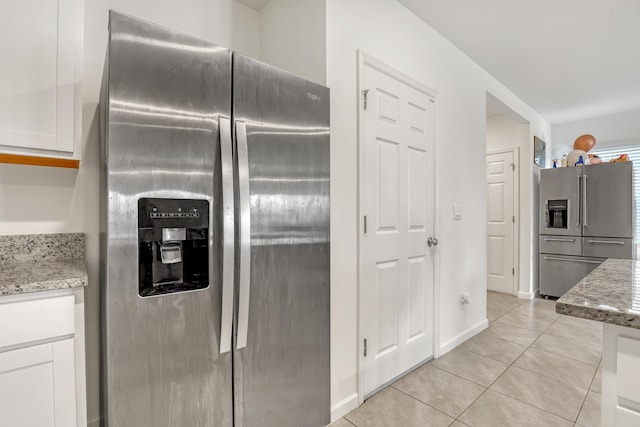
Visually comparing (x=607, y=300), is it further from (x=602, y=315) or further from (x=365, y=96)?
(x=365, y=96)

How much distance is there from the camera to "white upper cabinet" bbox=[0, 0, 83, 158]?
1123 mm

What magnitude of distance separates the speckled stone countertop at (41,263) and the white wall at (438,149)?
→ 1.17 metres

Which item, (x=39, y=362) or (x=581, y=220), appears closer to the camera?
(x=39, y=362)

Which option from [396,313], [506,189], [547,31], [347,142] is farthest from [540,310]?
[347,142]

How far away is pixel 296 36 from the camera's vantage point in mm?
1890

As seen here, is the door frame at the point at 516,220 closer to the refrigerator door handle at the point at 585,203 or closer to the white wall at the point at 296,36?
the refrigerator door handle at the point at 585,203

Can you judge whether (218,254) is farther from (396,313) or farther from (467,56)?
(467,56)

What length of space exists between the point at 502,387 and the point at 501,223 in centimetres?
313

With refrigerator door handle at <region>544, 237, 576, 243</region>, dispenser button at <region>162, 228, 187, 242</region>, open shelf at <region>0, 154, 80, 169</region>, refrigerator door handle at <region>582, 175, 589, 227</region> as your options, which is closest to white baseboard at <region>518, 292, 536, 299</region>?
refrigerator door handle at <region>544, 237, 576, 243</region>

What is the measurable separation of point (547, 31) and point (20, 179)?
3.62 metres

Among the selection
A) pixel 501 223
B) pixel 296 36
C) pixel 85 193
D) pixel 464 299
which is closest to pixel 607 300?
pixel 296 36

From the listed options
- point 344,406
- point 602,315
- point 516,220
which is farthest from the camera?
point 516,220

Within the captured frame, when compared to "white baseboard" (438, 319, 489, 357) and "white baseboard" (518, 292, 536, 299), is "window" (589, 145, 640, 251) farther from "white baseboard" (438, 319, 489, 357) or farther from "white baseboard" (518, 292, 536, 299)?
"white baseboard" (438, 319, 489, 357)

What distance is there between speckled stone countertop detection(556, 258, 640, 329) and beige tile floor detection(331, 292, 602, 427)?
1143 mm
